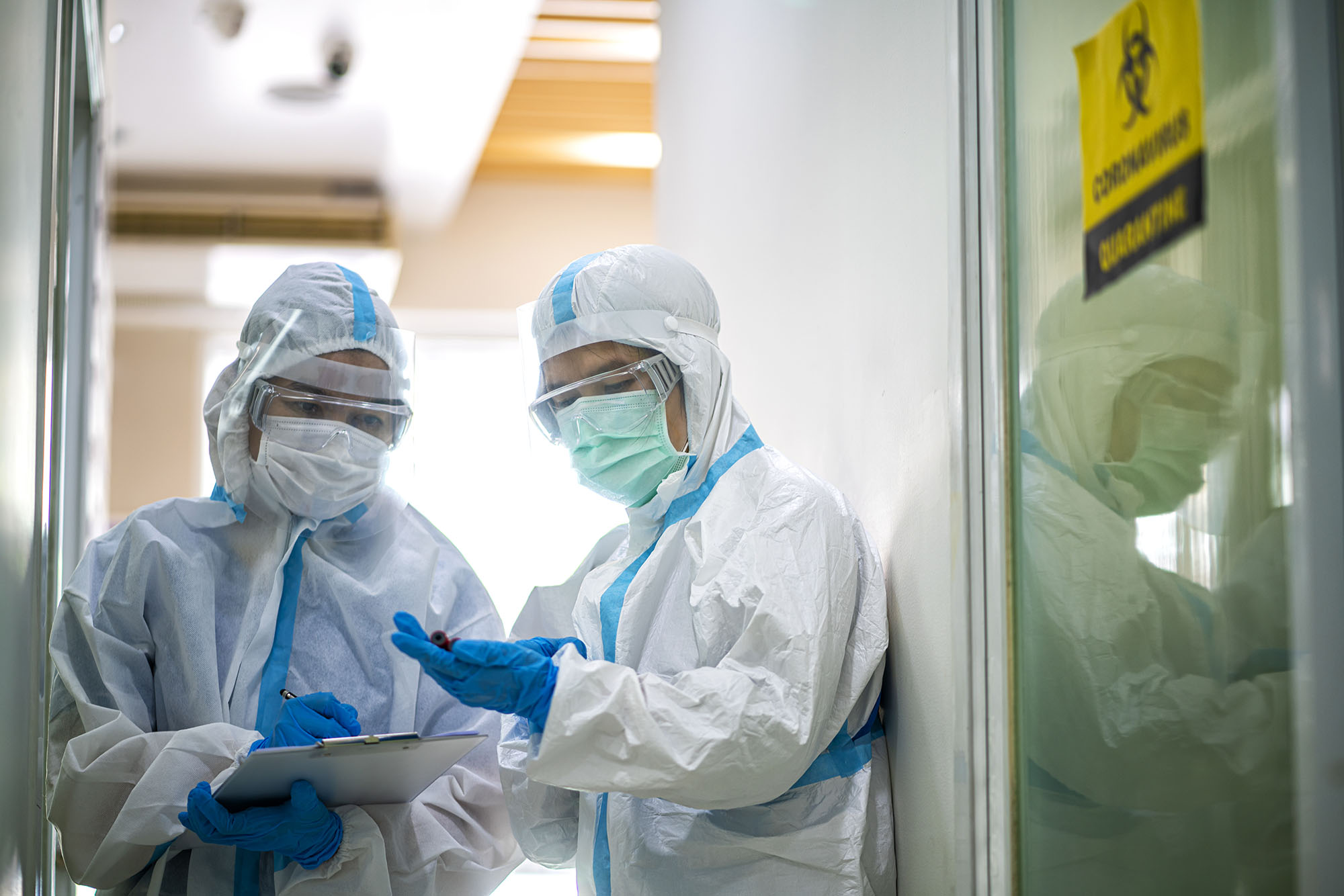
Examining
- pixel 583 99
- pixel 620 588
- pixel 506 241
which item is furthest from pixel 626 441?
pixel 506 241

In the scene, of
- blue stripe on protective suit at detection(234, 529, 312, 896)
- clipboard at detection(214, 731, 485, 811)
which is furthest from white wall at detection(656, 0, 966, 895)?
blue stripe on protective suit at detection(234, 529, 312, 896)

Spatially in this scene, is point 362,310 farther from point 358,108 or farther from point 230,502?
point 358,108

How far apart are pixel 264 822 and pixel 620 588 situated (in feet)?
1.81

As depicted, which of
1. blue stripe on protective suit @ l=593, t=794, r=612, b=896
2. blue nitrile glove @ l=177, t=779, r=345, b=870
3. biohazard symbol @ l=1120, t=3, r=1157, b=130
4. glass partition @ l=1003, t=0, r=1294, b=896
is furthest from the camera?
blue stripe on protective suit @ l=593, t=794, r=612, b=896

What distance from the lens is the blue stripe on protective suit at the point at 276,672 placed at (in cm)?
152

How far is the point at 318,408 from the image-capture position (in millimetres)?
1668

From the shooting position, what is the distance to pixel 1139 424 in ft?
3.22

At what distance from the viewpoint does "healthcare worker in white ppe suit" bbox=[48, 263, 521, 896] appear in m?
1.45

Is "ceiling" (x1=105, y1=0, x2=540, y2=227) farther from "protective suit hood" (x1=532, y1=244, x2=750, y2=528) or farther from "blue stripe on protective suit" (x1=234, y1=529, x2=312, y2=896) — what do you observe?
"blue stripe on protective suit" (x1=234, y1=529, x2=312, y2=896)

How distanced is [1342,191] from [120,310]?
6839mm

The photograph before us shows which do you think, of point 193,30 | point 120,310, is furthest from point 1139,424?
point 120,310

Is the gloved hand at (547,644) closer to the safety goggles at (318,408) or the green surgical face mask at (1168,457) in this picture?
the safety goggles at (318,408)

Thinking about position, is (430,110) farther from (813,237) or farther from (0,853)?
(0,853)

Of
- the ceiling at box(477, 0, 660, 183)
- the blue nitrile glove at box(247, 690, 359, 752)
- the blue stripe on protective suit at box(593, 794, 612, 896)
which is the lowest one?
the blue stripe on protective suit at box(593, 794, 612, 896)
